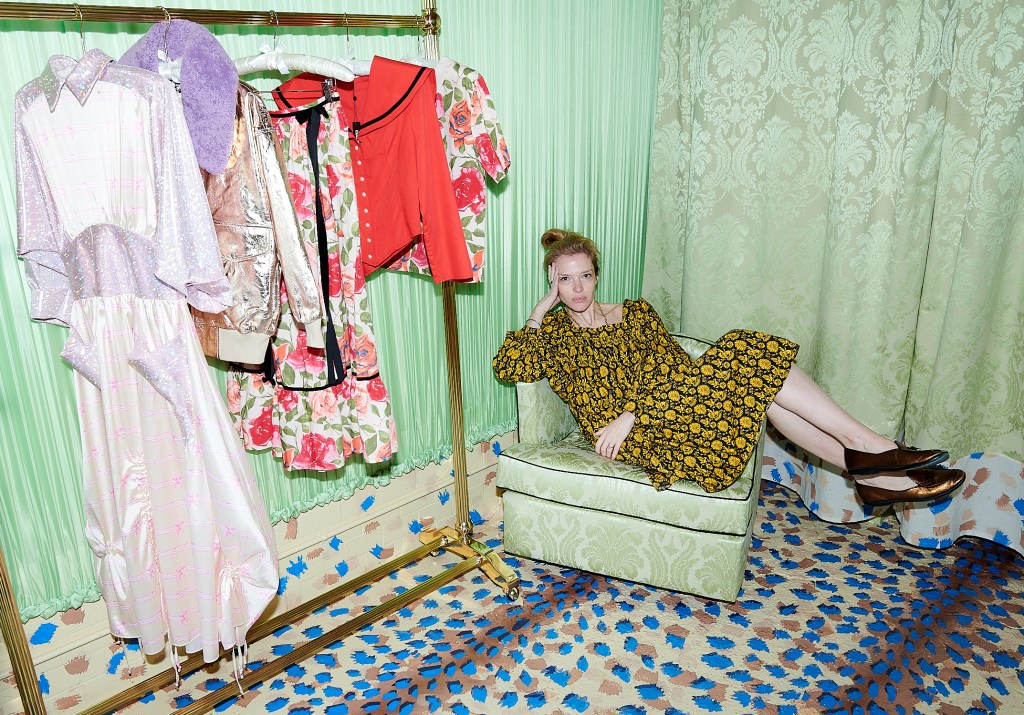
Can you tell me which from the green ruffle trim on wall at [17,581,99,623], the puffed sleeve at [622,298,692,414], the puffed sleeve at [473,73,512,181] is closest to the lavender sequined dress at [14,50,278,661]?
the green ruffle trim on wall at [17,581,99,623]

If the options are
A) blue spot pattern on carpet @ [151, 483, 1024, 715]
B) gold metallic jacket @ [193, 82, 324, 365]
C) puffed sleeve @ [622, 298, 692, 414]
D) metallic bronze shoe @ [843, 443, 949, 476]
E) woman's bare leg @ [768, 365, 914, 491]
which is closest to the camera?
gold metallic jacket @ [193, 82, 324, 365]

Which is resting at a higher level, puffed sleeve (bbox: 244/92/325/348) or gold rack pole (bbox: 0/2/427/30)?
gold rack pole (bbox: 0/2/427/30)

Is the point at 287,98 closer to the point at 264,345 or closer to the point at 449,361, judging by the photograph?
the point at 264,345

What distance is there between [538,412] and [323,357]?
841 mm

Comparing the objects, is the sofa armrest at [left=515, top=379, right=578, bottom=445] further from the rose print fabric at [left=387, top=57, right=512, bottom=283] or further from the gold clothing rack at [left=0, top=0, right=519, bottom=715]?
the rose print fabric at [left=387, top=57, right=512, bottom=283]

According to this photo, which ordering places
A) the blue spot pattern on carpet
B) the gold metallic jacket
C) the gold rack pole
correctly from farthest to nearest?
the blue spot pattern on carpet, the gold metallic jacket, the gold rack pole

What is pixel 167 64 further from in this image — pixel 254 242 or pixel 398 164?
pixel 398 164

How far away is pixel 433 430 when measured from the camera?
270 centimetres

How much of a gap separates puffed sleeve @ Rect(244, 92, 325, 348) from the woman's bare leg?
58.3 inches

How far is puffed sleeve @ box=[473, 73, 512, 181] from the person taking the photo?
80.6 inches

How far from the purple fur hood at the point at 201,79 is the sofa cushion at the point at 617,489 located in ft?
4.42

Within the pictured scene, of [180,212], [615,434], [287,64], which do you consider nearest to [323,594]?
Answer: [615,434]

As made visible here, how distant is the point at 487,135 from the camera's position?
208 cm

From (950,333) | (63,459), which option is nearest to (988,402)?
(950,333)
